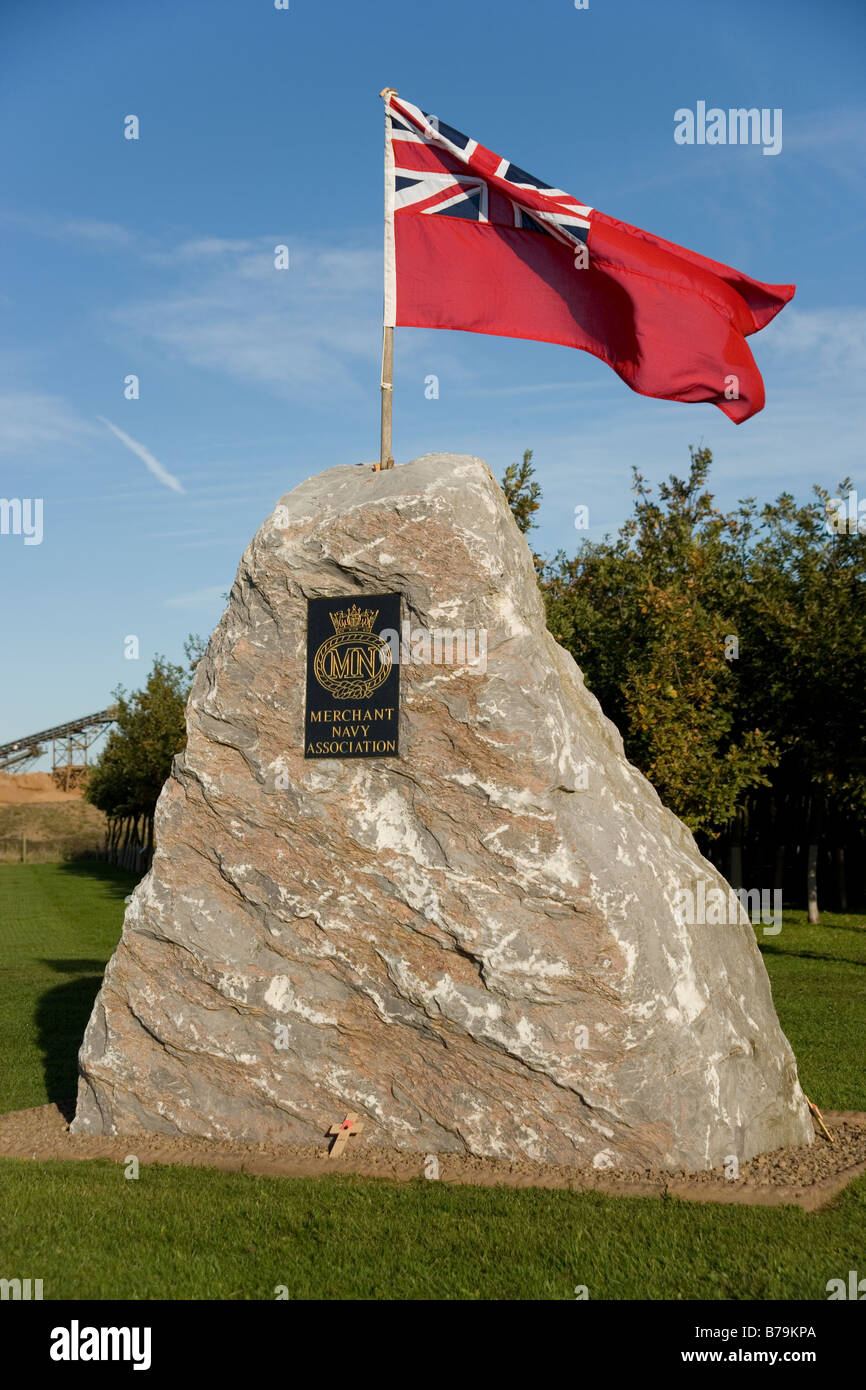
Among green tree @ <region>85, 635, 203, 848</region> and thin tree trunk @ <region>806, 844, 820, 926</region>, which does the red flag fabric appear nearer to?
thin tree trunk @ <region>806, 844, 820, 926</region>

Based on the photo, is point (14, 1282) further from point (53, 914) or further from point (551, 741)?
point (53, 914)

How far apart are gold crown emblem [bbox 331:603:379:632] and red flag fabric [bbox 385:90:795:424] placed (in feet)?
8.93

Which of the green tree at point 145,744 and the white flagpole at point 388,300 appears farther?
the green tree at point 145,744

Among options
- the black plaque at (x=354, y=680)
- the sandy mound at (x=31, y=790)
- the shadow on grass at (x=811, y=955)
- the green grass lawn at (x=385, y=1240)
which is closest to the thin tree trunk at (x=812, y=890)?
the shadow on grass at (x=811, y=955)

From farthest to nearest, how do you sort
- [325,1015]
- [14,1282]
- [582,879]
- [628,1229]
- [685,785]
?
[685,785] < [325,1015] < [582,879] < [628,1229] < [14,1282]

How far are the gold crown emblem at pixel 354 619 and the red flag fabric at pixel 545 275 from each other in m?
2.72

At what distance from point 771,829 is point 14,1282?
94.2ft

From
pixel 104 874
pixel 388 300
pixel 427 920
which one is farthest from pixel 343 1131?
pixel 104 874

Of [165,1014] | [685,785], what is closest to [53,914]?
[685,785]

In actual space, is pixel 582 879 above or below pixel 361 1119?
above

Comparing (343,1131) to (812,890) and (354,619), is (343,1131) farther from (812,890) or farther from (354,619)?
(812,890)

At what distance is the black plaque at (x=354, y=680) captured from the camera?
321 inches

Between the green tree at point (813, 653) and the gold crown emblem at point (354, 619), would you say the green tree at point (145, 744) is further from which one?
the gold crown emblem at point (354, 619)

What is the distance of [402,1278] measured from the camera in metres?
6.08
